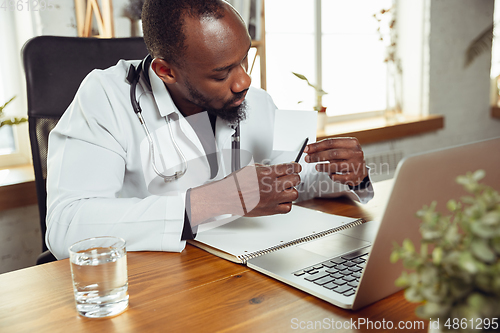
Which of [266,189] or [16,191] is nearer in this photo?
[266,189]

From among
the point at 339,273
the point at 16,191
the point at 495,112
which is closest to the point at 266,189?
the point at 339,273

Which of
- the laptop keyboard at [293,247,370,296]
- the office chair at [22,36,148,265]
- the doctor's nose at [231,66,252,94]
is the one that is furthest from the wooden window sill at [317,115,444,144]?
the laptop keyboard at [293,247,370,296]

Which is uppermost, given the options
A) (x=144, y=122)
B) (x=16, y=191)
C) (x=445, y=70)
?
(x=445, y=70)

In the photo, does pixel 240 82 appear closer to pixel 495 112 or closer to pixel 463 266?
pixel 463 266

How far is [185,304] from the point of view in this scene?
0.56 metres

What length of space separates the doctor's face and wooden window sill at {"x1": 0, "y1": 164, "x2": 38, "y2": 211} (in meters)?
0.77

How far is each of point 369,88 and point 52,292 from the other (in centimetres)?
268

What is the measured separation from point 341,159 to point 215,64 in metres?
0.38

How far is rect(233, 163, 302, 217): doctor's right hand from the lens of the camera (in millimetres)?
856

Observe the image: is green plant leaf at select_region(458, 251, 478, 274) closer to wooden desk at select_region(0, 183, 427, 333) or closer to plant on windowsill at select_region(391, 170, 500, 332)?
plant on windowsill at select_region(391, 170, 500, 332)

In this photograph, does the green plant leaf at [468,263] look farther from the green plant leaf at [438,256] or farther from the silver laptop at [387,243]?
the silver laptop at [387,243]

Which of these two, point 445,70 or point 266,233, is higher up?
point 445,70

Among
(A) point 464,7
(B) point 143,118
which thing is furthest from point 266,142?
(A) point 464,7

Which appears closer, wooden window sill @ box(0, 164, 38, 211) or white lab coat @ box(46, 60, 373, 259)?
white lab coat @ box(46, 60, 373, 259)
